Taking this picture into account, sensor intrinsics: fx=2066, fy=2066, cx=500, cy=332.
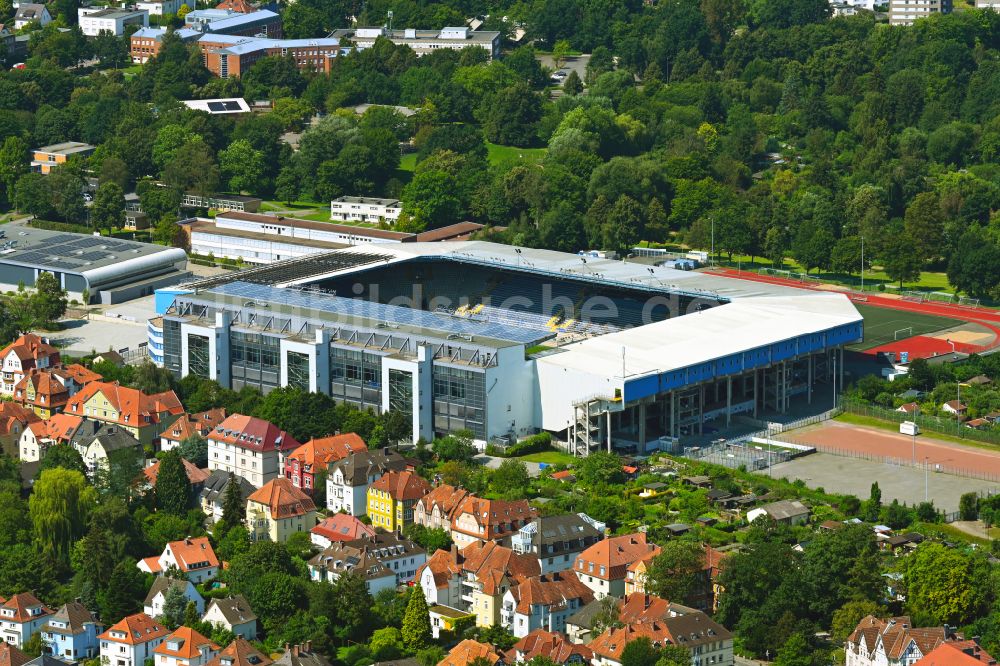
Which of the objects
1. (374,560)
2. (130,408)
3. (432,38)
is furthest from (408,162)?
(374,560)

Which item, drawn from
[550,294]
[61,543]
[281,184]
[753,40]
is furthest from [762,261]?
[61,543]

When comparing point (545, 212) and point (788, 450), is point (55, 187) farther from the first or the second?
point (788, 450)

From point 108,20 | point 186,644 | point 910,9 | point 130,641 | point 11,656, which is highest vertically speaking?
point 910,9

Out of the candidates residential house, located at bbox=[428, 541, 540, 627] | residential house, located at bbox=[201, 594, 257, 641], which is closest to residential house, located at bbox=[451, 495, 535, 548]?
residential house, located at bbox=[428, 541, 540, 627]

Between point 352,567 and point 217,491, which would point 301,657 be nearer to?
point 352,567

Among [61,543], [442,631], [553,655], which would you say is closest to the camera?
[553,655]

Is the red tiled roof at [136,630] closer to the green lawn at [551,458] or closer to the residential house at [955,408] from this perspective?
the green lawn at [551,458]

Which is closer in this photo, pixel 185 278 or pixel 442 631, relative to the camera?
pixel 442 631
